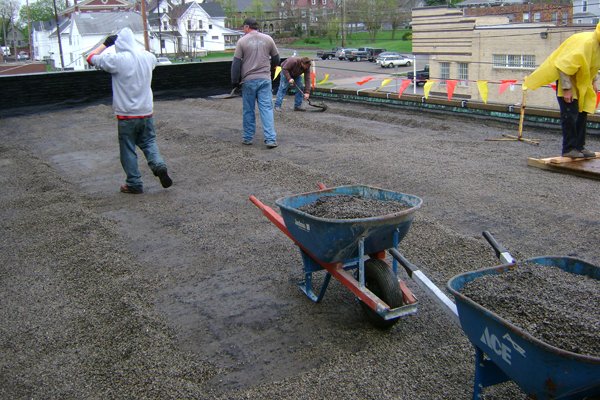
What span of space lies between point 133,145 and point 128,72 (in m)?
0.79

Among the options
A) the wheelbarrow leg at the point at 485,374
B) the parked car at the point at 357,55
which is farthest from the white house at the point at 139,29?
the wheelbarrow leg at the point at 485,374

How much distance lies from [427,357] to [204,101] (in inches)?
499

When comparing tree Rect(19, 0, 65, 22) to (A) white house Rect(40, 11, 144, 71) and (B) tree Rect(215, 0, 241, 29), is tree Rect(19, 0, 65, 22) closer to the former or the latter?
(B) tree Rect(215, 0, 241, 29)

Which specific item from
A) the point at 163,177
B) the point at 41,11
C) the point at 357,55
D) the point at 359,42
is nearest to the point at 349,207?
the point at 163,177

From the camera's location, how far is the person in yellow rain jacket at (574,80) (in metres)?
6.86

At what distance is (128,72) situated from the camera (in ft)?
21.1

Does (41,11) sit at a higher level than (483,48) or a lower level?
higher

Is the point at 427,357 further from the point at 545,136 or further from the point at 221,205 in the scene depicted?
the point at 545,136

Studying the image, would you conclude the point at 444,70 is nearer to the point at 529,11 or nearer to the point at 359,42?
the point at 529,11

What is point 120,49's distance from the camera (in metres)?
6.47

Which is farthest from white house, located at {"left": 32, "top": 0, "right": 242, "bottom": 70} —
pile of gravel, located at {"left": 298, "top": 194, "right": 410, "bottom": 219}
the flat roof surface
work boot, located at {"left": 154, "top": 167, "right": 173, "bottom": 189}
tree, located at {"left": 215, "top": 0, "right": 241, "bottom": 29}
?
pile of gravel, located at {"left": 298, "top": 194, "right": 410, "bottom": 219}

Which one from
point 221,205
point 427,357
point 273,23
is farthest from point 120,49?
point 273,23

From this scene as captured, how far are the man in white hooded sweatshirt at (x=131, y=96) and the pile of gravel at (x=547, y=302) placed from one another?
4510mm

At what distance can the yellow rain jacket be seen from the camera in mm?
6852
